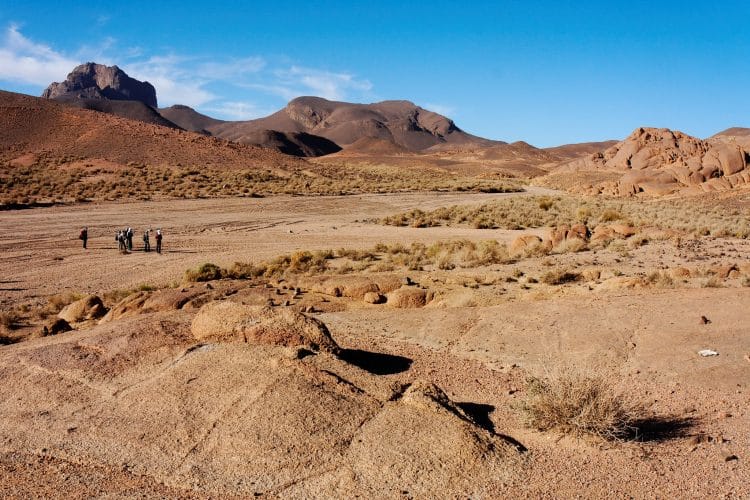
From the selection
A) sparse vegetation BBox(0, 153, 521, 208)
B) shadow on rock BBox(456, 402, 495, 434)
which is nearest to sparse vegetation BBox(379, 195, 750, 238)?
sparse vegetation BBox(0, 153, 521, 208)

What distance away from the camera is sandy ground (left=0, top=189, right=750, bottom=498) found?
19.7 feet

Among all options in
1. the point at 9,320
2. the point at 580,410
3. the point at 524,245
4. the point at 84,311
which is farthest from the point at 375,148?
the point at 580,410

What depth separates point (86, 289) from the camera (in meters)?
19.2

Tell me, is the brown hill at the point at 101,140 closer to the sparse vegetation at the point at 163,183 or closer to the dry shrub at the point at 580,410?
the sparse vegetation at the point at 163,183

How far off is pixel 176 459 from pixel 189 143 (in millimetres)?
77822

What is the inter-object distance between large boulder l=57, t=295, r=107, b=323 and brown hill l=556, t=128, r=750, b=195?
5017 centimetres

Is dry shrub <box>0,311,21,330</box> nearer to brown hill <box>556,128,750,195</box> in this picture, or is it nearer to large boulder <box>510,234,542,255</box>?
large boulder <box>510,234,542,255</box>

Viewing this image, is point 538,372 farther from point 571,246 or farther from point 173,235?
point 173,235

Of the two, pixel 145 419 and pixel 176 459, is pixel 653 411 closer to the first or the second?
pixel 176 459

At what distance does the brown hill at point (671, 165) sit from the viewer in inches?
2131

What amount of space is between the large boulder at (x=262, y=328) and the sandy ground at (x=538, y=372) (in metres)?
0.59

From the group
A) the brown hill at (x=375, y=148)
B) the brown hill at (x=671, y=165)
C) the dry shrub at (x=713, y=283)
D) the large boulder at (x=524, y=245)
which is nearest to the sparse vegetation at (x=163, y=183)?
the brown hill at (x=671, y=165)

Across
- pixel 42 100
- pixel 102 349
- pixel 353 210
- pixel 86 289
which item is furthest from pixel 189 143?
pixel 102 349

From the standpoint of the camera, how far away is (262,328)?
8.80 meters
